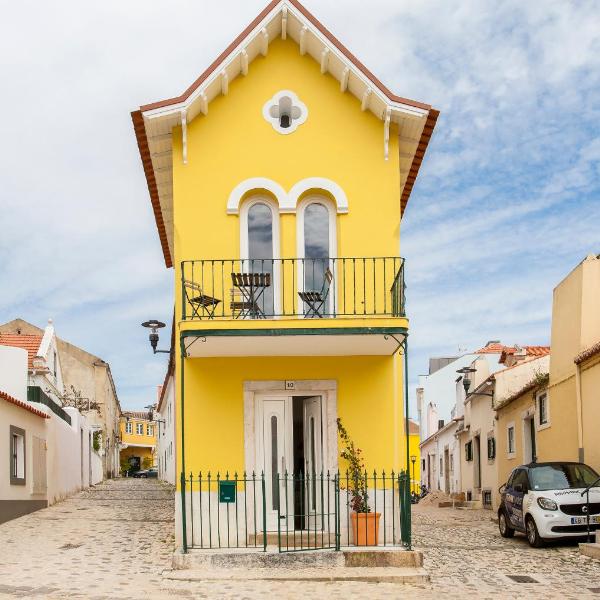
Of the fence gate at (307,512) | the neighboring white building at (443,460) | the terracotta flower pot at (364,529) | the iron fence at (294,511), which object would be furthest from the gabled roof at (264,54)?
the neighboring white building at (443,460)

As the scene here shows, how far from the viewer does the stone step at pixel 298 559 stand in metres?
12.9

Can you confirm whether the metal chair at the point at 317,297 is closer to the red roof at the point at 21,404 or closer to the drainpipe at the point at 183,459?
the drainpipe at the point at 183,459

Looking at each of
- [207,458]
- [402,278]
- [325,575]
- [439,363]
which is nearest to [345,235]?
[402,278]

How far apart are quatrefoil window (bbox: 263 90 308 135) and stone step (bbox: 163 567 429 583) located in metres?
7.26

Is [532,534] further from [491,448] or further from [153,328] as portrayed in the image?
[491,448]

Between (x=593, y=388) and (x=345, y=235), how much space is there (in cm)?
702

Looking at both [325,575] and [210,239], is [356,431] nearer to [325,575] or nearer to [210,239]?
[325,575]

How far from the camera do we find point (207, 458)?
48.0 feet

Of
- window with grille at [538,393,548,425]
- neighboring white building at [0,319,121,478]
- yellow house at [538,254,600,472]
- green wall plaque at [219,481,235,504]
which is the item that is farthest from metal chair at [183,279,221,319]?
neighboring white building at [0,319,121,478]

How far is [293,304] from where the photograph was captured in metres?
15.0

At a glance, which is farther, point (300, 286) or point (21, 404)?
point (21, 404)

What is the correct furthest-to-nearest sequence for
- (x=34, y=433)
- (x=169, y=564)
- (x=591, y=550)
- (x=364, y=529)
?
(x=34, y=433) < (x=591, y=550) < (x=364, y=529) < (x=169, y=564)

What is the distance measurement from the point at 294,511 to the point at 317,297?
353 centimetres

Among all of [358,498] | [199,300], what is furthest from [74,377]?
[358,498]
